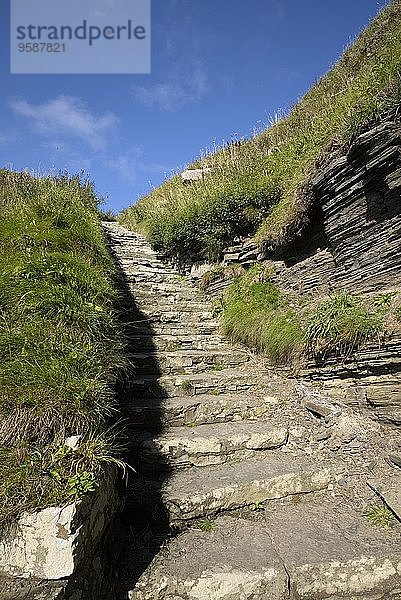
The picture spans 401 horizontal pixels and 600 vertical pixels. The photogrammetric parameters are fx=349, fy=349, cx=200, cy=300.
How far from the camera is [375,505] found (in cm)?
298

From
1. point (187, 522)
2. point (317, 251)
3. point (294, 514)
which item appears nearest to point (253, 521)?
point (294, 514)

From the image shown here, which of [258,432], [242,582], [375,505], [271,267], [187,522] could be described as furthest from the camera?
[271,267]

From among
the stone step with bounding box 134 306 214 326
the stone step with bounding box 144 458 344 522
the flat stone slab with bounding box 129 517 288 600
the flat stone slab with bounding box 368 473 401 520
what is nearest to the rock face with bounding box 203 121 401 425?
the flat stone slab with bounding box 368 473 401 520

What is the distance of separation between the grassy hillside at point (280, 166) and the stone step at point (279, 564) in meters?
4.37

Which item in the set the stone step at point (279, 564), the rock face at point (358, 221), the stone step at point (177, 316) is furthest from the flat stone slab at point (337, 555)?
the stone step at point (177, 316)

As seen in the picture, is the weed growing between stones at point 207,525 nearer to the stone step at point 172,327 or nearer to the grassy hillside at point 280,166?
the stone step at point 172,327

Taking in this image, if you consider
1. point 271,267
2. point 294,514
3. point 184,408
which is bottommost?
point 294,514

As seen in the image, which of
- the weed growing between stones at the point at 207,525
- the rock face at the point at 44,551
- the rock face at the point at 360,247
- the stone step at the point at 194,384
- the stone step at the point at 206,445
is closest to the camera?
the rock face at the point at 44,551

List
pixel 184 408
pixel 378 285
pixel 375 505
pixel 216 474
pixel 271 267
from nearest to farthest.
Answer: pixel 375 505
pixel 216 474
pixel 184 408
pixel 378 285
pixel 271 267

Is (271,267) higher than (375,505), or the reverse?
(271,267)

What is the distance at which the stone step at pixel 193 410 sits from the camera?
380cm

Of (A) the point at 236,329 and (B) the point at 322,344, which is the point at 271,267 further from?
(B) the point at 322,344

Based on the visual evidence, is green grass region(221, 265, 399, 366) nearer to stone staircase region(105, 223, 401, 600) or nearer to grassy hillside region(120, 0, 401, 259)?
stone staircase region(105, 223, 401, 600)

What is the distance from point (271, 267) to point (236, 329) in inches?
55.4
